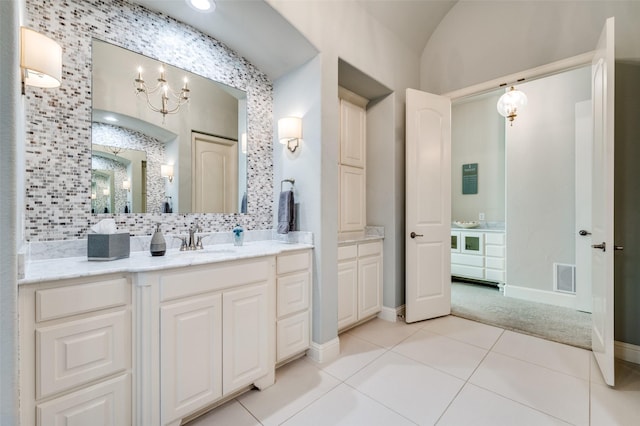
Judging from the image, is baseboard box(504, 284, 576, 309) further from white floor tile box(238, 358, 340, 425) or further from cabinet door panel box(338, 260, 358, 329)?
white floor tile box(238, 358, 340, 425)

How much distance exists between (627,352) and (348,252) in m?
2.42

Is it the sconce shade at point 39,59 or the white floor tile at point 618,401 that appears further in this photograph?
the white floor tile at point 618,401

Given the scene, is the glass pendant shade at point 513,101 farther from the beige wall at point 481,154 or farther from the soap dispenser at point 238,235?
the soap dispenser at point 238,235

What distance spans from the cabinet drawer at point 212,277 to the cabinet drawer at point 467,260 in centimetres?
398

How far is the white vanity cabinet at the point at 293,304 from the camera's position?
1986mm

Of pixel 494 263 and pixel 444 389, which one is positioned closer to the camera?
pixel 444 389

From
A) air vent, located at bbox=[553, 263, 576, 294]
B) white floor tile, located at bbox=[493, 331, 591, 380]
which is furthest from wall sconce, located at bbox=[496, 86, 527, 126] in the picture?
white floor tile, located at bbox=[493, 331, 591, 380]

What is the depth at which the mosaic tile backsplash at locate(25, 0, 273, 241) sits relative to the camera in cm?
148

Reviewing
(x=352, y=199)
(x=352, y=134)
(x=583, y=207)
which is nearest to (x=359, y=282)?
(x=352, y=199)

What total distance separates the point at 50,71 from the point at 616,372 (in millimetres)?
4113

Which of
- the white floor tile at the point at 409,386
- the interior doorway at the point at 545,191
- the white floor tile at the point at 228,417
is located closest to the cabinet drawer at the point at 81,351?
the white floor tile at the point at 228,417

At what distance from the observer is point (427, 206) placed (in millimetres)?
2965

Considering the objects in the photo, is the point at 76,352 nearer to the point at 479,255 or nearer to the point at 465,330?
the point at 465,330

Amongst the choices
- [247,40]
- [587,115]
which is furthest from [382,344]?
[587,115]
